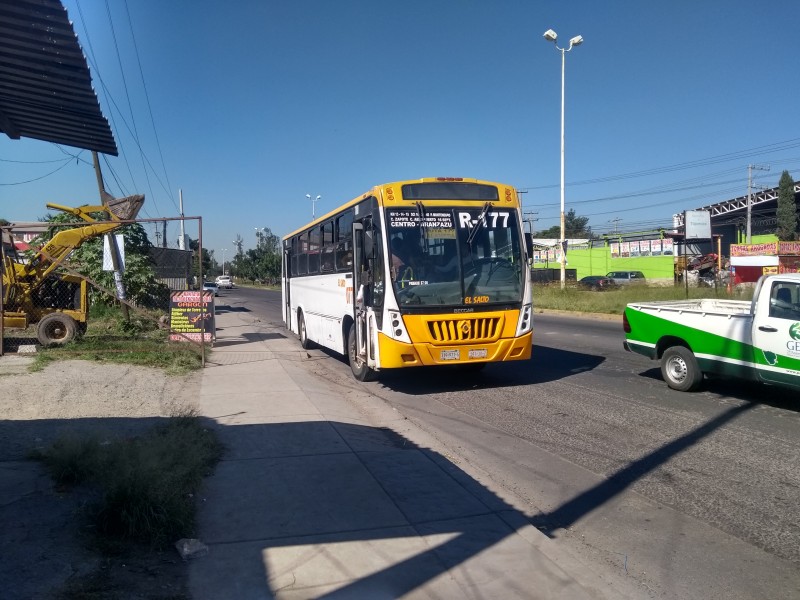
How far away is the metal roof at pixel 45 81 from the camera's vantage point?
4527 mm

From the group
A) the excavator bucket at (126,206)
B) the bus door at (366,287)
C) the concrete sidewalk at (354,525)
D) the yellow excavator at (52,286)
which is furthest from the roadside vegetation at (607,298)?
the concrete sidewalk at (354,525)

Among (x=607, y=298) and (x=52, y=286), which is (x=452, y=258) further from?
(x=607, y=298)

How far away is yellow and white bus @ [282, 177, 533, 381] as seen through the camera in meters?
10.0

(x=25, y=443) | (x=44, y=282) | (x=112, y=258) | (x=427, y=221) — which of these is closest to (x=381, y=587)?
(x=25, y=443)

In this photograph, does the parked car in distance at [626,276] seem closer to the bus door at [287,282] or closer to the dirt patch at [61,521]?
the bus door at [287,282]

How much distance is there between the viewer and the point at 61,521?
450 cm

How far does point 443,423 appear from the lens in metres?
8.65

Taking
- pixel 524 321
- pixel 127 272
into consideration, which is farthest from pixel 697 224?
pixel 524 321

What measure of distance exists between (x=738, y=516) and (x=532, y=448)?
7.89ft

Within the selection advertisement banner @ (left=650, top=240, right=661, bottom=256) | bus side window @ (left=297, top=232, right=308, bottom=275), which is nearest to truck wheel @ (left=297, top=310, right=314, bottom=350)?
bus side window @ (left=297, top=232, right=308, bottom=275)

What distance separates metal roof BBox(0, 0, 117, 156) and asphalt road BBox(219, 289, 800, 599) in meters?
4.96

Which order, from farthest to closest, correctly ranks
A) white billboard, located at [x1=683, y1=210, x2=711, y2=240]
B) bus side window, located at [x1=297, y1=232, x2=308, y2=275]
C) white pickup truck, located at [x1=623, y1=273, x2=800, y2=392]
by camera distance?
1. white billboard, located at [x1=683, y1=210, x2=711, y2=240]
2. bus side window, located at [x1=297, y1=232, x2=308, y2=275]
3. white pickup truck, located at [x1=623, y1=273, x2=800, y2=392]

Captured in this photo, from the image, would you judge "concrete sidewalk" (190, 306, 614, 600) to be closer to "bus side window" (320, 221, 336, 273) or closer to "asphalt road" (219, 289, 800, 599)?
"asphalt road" (219, 289, 800, 599)

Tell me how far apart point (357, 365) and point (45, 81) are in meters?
7.43
